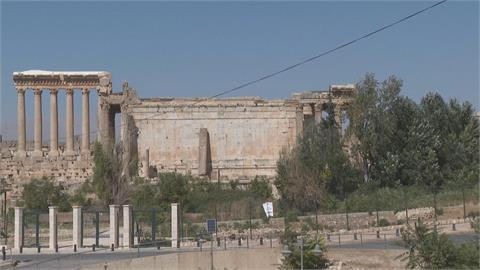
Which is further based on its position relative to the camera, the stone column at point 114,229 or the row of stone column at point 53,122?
the row of stone column at point 53,122

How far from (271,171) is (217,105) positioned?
6479 mm

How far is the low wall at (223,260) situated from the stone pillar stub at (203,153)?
1355 inches

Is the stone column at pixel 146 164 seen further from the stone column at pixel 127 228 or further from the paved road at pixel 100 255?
the paved road at pixel 100 255

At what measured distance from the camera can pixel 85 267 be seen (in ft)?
114

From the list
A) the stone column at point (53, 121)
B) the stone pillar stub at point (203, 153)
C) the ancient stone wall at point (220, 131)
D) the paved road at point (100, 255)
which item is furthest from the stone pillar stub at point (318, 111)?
the paved road at point (100, 255)

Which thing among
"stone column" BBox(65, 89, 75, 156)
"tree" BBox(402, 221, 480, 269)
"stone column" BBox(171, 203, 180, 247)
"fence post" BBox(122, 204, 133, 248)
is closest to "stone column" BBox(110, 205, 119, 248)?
"fence post" BBox(122, 204, 133, 248)

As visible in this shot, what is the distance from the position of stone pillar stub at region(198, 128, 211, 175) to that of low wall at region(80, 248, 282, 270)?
1355 inches

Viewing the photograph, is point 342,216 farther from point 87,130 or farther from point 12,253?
point 87,130

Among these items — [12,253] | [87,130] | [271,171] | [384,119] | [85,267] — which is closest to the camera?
[85,267]

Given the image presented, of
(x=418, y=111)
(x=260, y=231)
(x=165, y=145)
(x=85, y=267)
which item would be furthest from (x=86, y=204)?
(x=85, y=267)

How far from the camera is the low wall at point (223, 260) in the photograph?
36.2m

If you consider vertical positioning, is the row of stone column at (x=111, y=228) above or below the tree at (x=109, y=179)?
below

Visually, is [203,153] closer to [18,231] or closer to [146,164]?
[146,164]

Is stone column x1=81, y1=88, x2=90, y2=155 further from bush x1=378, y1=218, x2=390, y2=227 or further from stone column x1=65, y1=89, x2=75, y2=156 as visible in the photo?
bush x1=378, y1=218, x2=390, y2=227
